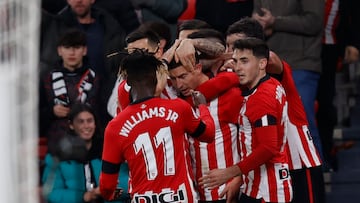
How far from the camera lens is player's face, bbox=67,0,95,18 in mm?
10492

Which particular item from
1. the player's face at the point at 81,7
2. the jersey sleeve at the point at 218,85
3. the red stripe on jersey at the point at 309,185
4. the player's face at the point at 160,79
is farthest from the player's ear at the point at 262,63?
the player's face at the point at 81,7

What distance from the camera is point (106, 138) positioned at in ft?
24.6

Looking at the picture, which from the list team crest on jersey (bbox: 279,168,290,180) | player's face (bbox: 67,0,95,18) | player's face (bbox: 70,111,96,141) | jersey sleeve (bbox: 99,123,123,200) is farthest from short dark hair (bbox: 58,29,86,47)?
jersey sleeve (bbox: 99,123,123,200)

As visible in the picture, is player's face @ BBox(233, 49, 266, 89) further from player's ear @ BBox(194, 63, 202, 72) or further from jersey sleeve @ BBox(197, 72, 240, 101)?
player's ear @ BBox(194, 63, 202, 72)

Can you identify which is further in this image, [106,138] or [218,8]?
[218,8]

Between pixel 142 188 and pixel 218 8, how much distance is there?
3.38 m

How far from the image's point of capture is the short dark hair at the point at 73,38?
33.3 ft

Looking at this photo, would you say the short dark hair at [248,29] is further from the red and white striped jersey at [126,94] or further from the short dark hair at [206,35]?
the red and white striped jersey at [126,94]

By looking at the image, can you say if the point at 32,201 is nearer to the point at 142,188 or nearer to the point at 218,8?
the point at 142,188

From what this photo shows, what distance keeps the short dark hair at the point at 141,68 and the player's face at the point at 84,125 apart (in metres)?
1.88

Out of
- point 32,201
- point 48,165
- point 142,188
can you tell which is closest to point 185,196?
point 142,188

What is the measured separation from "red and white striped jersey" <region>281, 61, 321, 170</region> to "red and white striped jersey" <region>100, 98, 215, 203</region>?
0.95 m

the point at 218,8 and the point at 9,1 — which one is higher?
the point at 218,8

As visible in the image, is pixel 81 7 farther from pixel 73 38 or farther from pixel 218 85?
pixel 218 85
